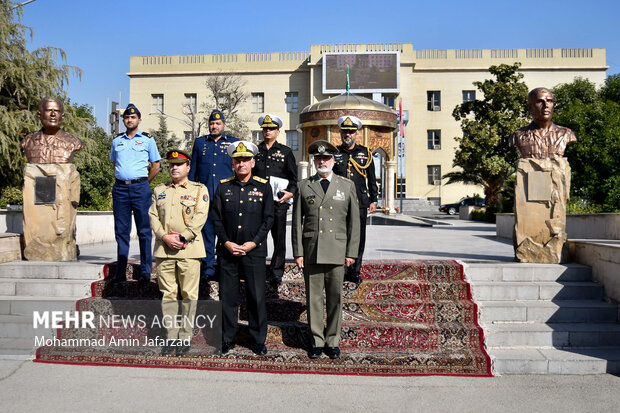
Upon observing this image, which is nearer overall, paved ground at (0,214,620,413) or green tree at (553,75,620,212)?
paved ground at (0,214,620,413)

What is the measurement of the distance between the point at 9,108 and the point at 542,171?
16.9m

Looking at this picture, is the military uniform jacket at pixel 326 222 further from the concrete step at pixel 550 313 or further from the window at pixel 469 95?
the window at pixel 469 95

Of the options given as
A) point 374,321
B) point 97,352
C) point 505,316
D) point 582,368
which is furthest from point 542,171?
point 97,352

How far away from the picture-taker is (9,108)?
16.5 m

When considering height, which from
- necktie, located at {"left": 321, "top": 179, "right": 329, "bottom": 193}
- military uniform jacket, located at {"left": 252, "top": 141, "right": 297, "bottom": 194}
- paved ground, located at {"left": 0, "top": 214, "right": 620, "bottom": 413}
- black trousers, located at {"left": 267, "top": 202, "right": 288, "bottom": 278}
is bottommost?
paved ground, located at {"left": 0, "top": 214, "right": 620, "bottom": 413}

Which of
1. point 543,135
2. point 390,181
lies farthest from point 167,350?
point 390,181

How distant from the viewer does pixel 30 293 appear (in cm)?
581

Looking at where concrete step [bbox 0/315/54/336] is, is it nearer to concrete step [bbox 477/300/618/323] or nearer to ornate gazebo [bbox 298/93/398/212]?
concrete step [bbox 477/300/618/323]

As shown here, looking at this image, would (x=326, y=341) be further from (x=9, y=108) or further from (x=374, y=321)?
(x=9, y=108)

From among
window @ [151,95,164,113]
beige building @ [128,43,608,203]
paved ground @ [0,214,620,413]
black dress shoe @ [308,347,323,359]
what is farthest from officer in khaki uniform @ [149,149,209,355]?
window @ [151,95,164,113]

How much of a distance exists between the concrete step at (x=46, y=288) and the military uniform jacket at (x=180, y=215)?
5.28ft

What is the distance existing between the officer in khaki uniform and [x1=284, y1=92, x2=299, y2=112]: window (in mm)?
39744

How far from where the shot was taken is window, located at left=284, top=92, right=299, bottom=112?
4378 cm

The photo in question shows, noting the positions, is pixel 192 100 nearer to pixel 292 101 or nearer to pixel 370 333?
pixel 292 101
